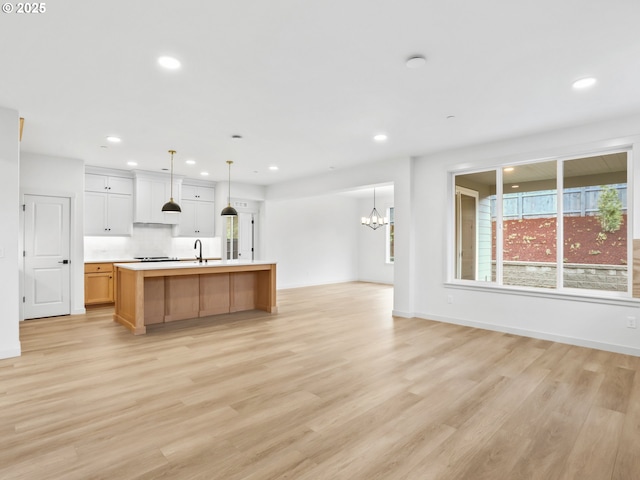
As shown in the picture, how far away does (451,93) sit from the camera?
3383 mm

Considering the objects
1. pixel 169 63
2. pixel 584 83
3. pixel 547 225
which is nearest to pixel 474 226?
pixel 547 225

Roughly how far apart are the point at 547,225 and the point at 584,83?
6.71ft

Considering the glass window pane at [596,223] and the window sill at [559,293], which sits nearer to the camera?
the window sill at [559,293]

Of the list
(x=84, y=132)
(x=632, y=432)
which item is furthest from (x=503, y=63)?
(x=84, y=132)

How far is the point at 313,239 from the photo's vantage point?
34.0 feet

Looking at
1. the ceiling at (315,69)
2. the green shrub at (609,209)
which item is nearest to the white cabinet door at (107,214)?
the ceiling at (315,69)

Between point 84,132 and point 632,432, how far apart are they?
6142mm

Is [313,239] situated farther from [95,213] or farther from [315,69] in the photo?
[315,69]

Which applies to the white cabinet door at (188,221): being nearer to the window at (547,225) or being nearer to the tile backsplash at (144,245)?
the tile backsplash at (144,245)

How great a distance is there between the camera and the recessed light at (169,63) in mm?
2758

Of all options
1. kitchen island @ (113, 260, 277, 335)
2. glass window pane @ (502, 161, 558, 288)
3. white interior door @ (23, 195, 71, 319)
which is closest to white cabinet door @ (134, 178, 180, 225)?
white interior door @ (23, 195, 71, 319)

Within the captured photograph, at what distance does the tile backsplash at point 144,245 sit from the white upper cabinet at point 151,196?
0.38 m

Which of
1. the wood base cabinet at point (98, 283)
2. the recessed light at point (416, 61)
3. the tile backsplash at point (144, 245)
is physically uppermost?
the recessed light at point (416, 61)

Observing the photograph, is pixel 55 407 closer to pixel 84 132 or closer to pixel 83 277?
pixel 84 132
